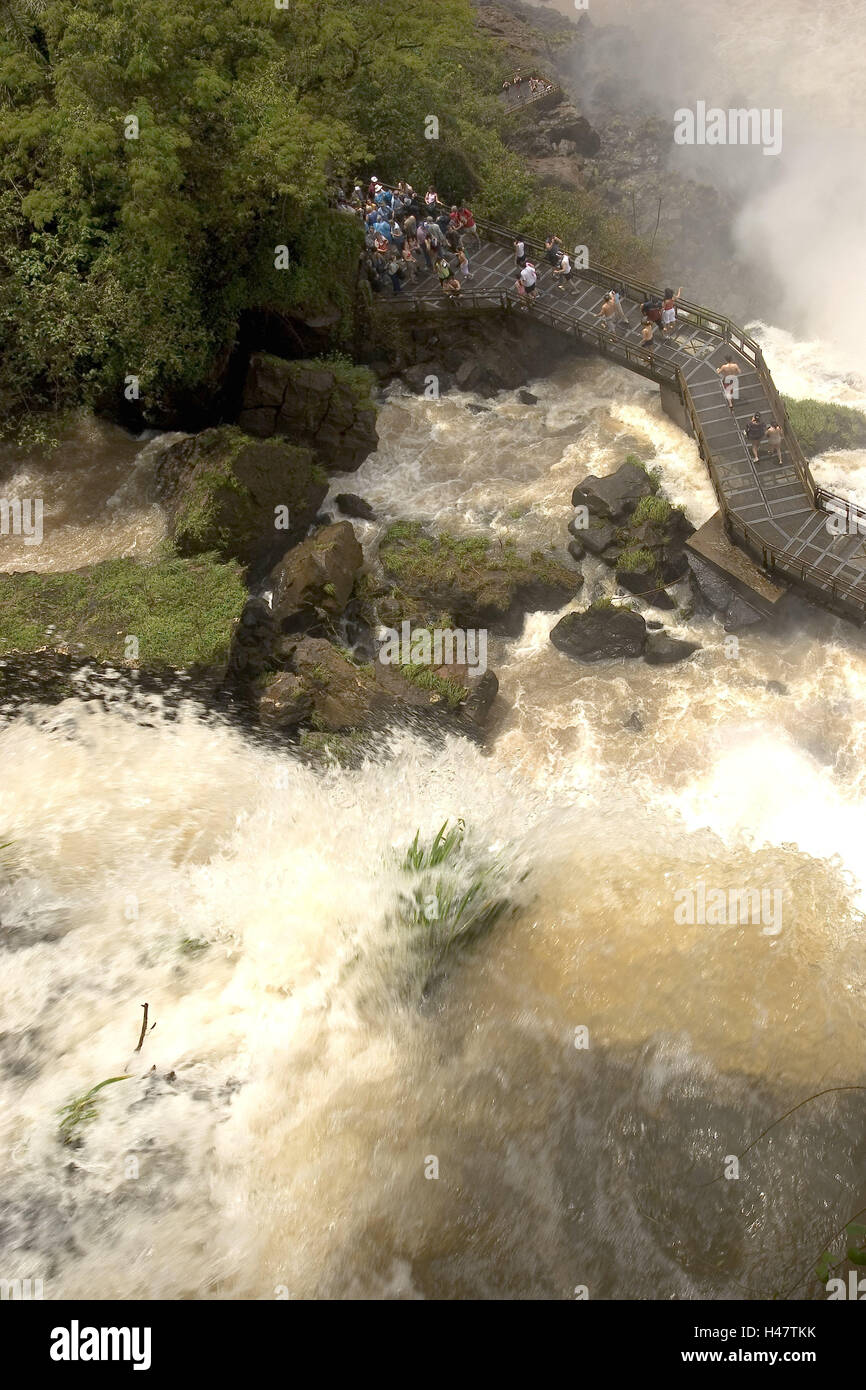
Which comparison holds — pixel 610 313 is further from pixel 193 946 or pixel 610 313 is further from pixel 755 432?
pixel 193 946

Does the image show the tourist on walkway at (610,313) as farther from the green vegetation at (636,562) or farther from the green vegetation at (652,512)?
the green vegetation at (636,562)

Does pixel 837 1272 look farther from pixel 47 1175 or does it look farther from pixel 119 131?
pixel 119 131

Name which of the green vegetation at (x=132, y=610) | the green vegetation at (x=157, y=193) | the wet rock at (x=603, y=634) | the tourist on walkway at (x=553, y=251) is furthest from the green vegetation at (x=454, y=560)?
the tourist on walkway at (x=553, y=251)

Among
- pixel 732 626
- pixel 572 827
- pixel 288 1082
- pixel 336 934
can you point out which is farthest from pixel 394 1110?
pixel 732 626

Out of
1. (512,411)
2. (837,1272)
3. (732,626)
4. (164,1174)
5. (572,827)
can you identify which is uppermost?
(512,411)

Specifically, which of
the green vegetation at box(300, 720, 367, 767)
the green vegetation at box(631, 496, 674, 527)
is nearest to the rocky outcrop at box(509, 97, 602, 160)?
the green vegetation at box(631, 496, 674, 527)

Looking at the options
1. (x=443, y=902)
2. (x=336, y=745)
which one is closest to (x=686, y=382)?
(x=336, y=745)
